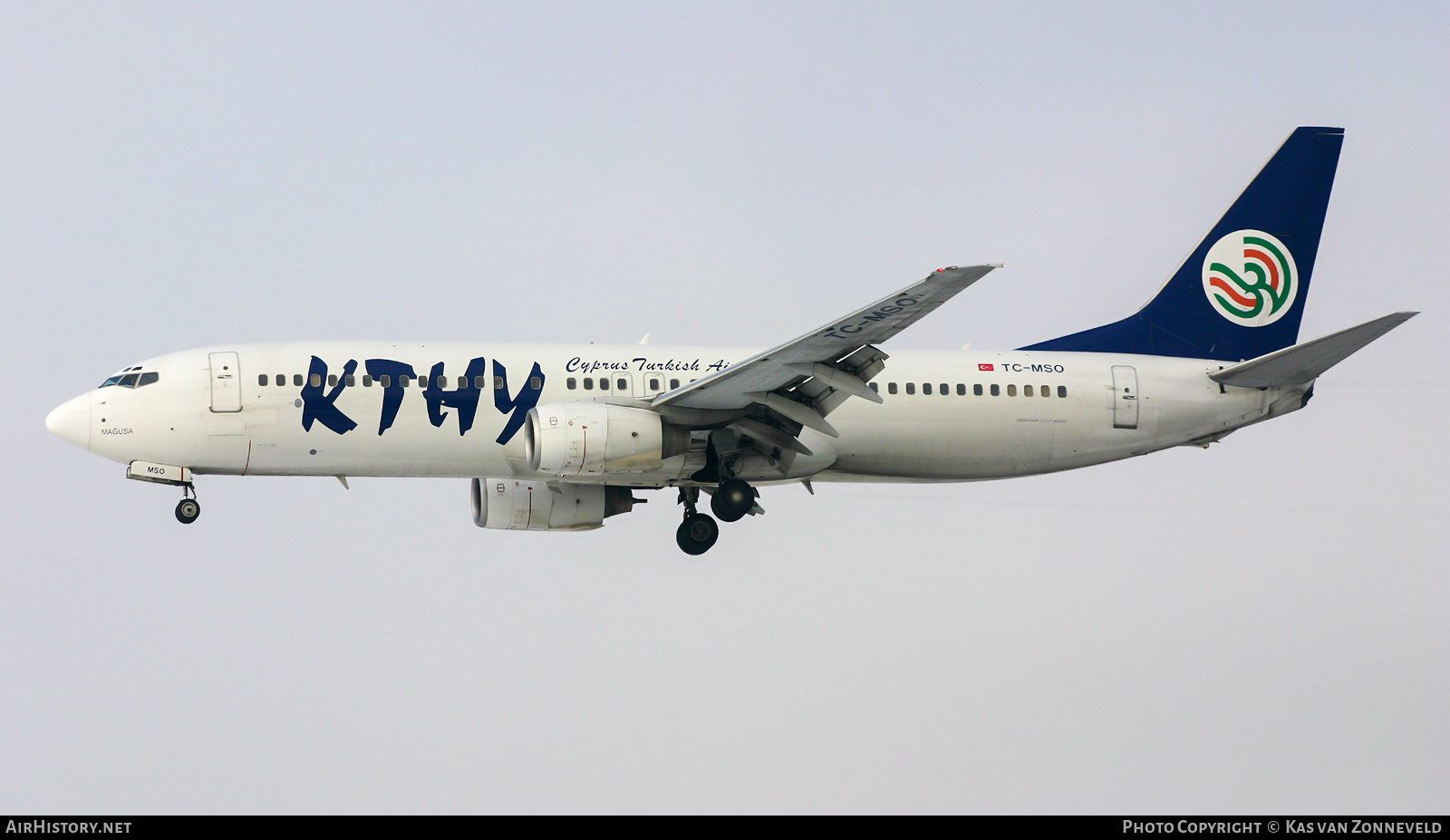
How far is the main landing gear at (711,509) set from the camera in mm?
33125

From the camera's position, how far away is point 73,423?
106 ft

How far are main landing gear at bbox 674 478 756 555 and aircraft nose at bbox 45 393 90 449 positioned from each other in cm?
1194

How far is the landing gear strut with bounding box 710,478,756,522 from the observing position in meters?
33.1

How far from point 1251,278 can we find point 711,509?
1395 cm

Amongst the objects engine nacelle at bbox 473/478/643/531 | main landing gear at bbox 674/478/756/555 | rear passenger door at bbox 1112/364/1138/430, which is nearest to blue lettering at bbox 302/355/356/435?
engine nacelle at bbox 473/478/643/531

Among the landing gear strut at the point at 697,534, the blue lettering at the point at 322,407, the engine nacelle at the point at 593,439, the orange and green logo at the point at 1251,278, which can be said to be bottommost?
the landing gear strut at the point at 697,534

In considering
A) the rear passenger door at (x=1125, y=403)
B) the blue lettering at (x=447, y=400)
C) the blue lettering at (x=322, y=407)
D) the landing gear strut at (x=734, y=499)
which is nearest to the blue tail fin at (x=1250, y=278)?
the rear passenger door at (x=1125, y=403)

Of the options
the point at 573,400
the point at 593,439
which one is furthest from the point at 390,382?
the point at 593,439

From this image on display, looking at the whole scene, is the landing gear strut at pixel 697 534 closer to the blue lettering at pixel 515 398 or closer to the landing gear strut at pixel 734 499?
the landing gear strut at pixel 734 499

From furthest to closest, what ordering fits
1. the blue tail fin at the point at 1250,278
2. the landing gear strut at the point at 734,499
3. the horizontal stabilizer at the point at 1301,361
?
the blue tail fin at the point at 1250,278 < the landing gear strut at the point at 734,499 < the horizontal stabilizer at the point at 1301,361

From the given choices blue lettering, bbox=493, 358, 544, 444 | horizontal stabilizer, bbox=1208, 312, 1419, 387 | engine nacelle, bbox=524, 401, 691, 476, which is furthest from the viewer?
blue lettering, bbox=493, 358, 544, 444

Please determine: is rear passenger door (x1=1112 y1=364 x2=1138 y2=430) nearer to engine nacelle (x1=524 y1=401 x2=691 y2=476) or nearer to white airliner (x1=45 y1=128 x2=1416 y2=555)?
white airliner (x1=45 y1=128 x2=1416 y2=555)

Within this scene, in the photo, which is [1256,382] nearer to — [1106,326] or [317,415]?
[1106,326]

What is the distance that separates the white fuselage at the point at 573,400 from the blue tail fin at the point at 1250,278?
1271mm
